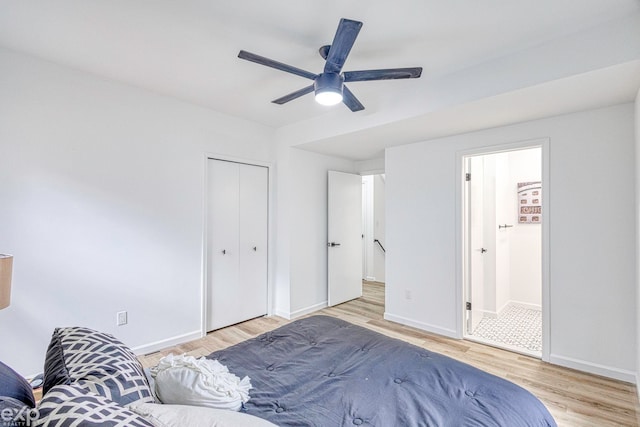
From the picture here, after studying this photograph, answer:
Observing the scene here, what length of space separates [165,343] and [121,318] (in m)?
0.52

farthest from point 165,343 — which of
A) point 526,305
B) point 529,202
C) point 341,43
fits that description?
point 529,202

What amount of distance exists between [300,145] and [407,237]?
1.76 meters

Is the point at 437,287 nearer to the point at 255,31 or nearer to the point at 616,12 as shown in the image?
the point at 616,12

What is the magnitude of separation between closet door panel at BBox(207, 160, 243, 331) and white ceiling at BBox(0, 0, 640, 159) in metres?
1.06

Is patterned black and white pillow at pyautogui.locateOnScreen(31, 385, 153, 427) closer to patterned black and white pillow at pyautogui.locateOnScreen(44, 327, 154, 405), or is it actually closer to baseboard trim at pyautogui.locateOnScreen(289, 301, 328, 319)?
patterned black and white pillow at pyautogui.locateOnScreen(44, 327, 154, 405)

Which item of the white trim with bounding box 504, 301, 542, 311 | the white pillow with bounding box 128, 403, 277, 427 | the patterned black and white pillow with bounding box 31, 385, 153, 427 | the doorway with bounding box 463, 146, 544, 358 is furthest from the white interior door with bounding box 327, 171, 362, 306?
the patterned black and white pillow with bounding box 31, 385, 153, 427

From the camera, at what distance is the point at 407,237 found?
12.0 feet

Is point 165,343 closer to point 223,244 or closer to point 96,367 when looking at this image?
point 223,244

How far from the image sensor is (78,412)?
2.30 feet

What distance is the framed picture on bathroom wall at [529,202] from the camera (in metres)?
4.18

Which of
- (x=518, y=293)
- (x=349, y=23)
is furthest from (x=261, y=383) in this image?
(x=518, y=293)

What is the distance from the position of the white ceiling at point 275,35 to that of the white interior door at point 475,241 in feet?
2.93

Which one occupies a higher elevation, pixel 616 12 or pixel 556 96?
pixel 616 12

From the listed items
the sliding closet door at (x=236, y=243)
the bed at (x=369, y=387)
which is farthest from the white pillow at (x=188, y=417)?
the sliding closet door at (x=236, y=243)
